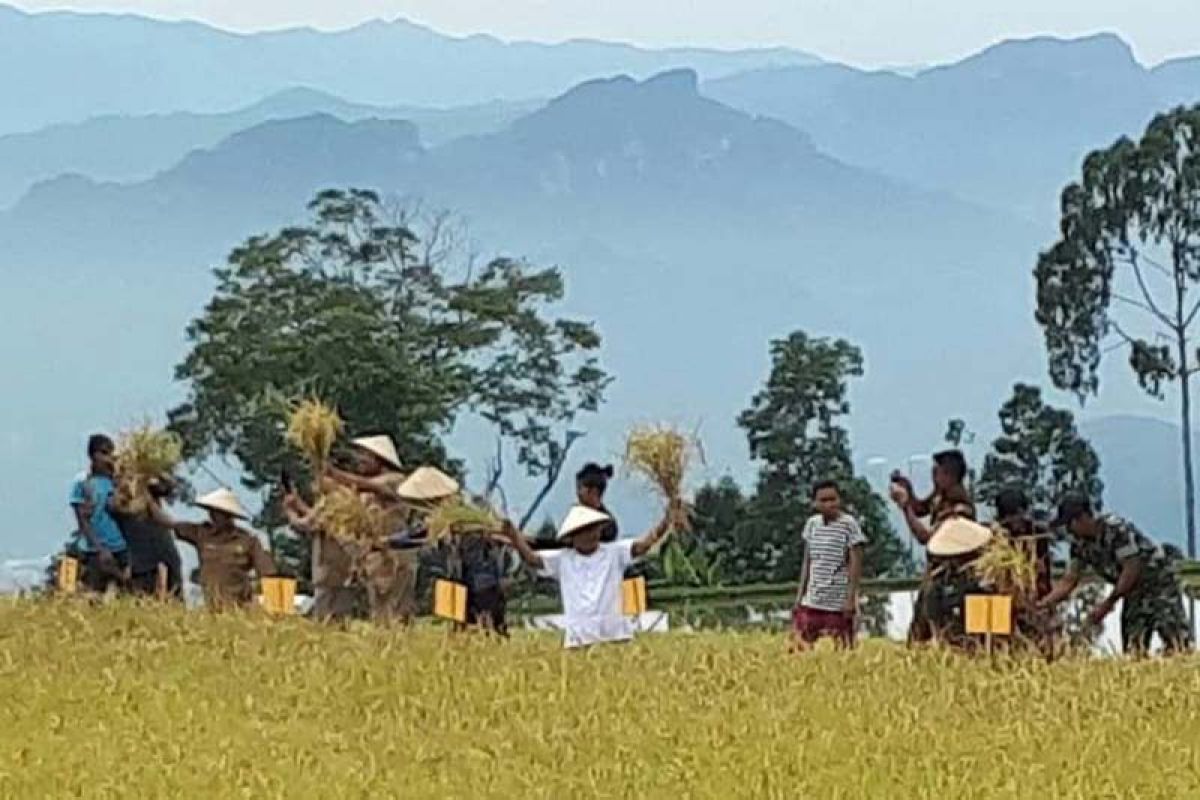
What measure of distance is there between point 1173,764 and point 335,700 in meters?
2.02

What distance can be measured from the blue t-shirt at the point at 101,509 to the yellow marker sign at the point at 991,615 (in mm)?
4030

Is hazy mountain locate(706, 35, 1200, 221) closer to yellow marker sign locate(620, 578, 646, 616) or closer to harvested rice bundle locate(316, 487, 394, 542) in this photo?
harvested rice bundle locate(316, 487, 394, 542)

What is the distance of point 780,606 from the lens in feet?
60.8

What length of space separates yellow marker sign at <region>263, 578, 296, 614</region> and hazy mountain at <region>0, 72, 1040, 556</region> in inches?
854

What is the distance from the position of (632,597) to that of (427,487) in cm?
111

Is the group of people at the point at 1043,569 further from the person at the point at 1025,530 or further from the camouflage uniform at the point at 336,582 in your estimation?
the camouflage uniform at the point at 336,582

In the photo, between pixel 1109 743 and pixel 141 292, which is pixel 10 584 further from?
pixel 141 292

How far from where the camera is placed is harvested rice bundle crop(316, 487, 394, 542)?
8.05 meters

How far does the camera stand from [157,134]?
37531mm

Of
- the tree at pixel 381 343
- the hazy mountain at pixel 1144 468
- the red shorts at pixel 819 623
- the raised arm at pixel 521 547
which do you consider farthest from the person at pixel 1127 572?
the hazy mountain at pixel 1144 468

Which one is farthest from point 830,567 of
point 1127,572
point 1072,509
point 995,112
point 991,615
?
point 995,112

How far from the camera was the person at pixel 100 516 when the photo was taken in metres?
8.98

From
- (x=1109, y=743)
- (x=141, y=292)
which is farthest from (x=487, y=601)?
(x=141, y=292)

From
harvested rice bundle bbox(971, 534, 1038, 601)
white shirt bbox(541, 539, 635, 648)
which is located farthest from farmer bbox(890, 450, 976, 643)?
white shirt bbox(541, 539, 635, 648)
